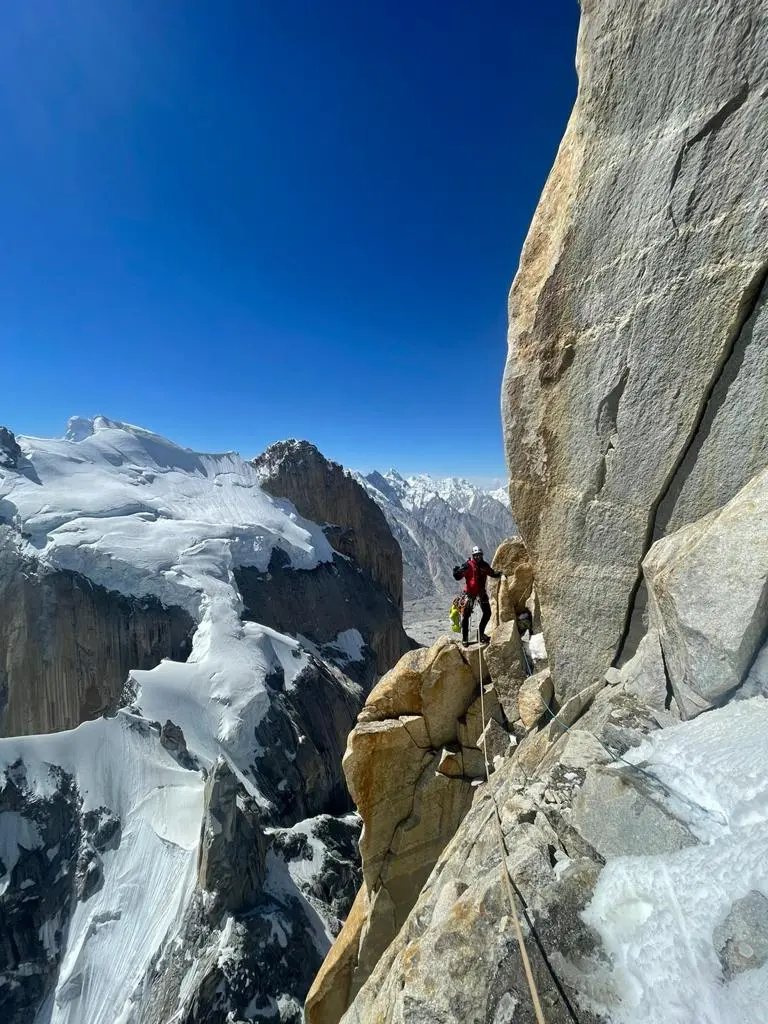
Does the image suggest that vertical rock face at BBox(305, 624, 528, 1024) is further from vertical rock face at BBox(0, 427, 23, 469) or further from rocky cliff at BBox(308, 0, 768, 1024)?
vertical rock face at BBox(0, 427, 23, 469)

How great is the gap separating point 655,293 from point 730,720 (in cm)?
543

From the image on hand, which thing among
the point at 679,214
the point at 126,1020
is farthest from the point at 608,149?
the point at 126,1020

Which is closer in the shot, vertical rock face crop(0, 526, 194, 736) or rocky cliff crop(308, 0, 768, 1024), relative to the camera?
rocky cliff crop(308, 0, 768, 1024)

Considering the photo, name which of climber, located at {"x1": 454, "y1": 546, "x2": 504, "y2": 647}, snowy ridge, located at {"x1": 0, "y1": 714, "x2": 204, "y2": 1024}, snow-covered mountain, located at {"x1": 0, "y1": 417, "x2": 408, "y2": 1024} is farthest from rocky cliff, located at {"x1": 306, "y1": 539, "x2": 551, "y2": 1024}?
snowy ridge, located at {"x1": 0, "y1": 714, "x2": 204, "y2": 1024}

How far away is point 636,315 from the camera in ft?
23.3

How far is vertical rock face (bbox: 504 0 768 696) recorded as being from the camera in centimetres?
601

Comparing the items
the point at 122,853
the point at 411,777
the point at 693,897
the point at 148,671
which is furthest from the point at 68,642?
the point at 693,897

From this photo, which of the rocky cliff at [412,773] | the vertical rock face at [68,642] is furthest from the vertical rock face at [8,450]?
the rocky cliff at [412,773]

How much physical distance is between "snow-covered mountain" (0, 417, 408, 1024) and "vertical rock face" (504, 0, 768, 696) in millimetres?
27457

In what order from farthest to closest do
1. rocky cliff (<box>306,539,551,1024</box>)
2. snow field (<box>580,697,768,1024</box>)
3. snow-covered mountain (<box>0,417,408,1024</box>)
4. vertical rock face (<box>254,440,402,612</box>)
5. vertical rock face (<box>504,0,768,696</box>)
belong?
→ vertical rock face (<box>254,440,402,612</box>)
snow-covered mountain (<box>0,417,408,1024</box>)
rocky cliff (<box>306,539,551,1024</box>)
vertical rock face (<box>504,0,768,696</box>)
snow field (<box>580,697,768,1024</box>)

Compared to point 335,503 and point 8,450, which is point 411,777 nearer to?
point 8,450

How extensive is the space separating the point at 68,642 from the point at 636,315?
2469 inches

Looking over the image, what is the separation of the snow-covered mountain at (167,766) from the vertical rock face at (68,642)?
23cm

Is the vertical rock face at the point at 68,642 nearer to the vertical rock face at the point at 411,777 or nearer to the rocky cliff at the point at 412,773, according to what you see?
the rocky cliff at the point at 412,773
